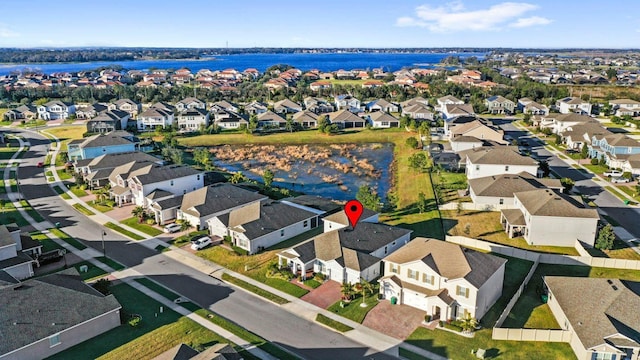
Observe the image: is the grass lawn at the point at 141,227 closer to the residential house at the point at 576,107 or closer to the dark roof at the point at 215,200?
the dark roof at the point at 215,200

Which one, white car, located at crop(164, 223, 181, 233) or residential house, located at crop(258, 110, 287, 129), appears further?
residential house, located at crop(258, 110, 287, 129)

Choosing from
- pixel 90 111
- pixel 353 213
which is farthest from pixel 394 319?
pixel 90 111

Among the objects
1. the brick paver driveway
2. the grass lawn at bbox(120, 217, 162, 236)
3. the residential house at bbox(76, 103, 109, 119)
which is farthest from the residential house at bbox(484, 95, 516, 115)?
the residential house at bbox(76, 103, 109, 119)

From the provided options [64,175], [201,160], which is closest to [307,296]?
[201,160]

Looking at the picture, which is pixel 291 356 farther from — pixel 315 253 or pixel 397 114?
pixel 397 114

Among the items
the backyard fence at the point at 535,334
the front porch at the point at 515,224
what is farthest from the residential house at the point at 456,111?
the backyard fence at the point at 535,334

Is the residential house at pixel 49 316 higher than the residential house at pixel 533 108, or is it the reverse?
the residential house at pixel 533 108

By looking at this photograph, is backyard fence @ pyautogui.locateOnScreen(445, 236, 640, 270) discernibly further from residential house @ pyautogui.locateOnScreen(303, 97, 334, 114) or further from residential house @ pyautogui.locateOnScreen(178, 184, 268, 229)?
residential house @ pyautogui.locateOnScreen(303, 97, 334, 114)
